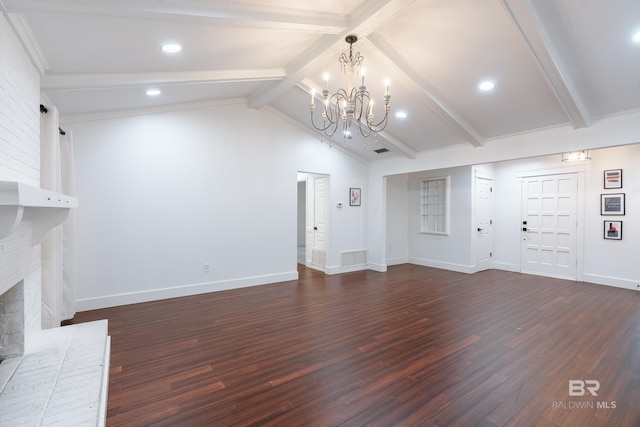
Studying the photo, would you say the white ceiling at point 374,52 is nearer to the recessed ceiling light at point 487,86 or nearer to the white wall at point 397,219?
the recessed ceiling light at point 487,86

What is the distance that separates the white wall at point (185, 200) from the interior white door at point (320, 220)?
26.4 inches

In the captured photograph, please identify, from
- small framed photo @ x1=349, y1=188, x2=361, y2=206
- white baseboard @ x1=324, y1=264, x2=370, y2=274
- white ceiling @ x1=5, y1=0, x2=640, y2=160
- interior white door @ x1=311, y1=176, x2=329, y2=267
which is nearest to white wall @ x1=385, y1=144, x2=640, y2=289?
white baseboard @ x1=324, y1=264, x2=370, y2=274

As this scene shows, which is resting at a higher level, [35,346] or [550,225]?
[550,225]

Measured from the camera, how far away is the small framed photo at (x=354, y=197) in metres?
6.67

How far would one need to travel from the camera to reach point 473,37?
3.04m

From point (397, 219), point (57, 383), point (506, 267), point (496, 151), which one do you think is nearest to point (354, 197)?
point (397, 219)

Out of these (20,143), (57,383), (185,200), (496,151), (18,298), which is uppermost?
(496,151)

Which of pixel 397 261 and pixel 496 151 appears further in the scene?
pixel 397 261

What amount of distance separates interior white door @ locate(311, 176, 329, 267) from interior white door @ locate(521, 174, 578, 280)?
4.41 metres

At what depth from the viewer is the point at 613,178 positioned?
538 centimetres

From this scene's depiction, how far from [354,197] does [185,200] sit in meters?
3.56

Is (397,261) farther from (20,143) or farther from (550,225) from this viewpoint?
(20,143)

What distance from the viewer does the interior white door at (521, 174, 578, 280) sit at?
591cm

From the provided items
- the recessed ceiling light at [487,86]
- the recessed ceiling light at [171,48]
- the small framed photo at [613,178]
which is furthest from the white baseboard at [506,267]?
the recessed ceiling light at [171,48]
